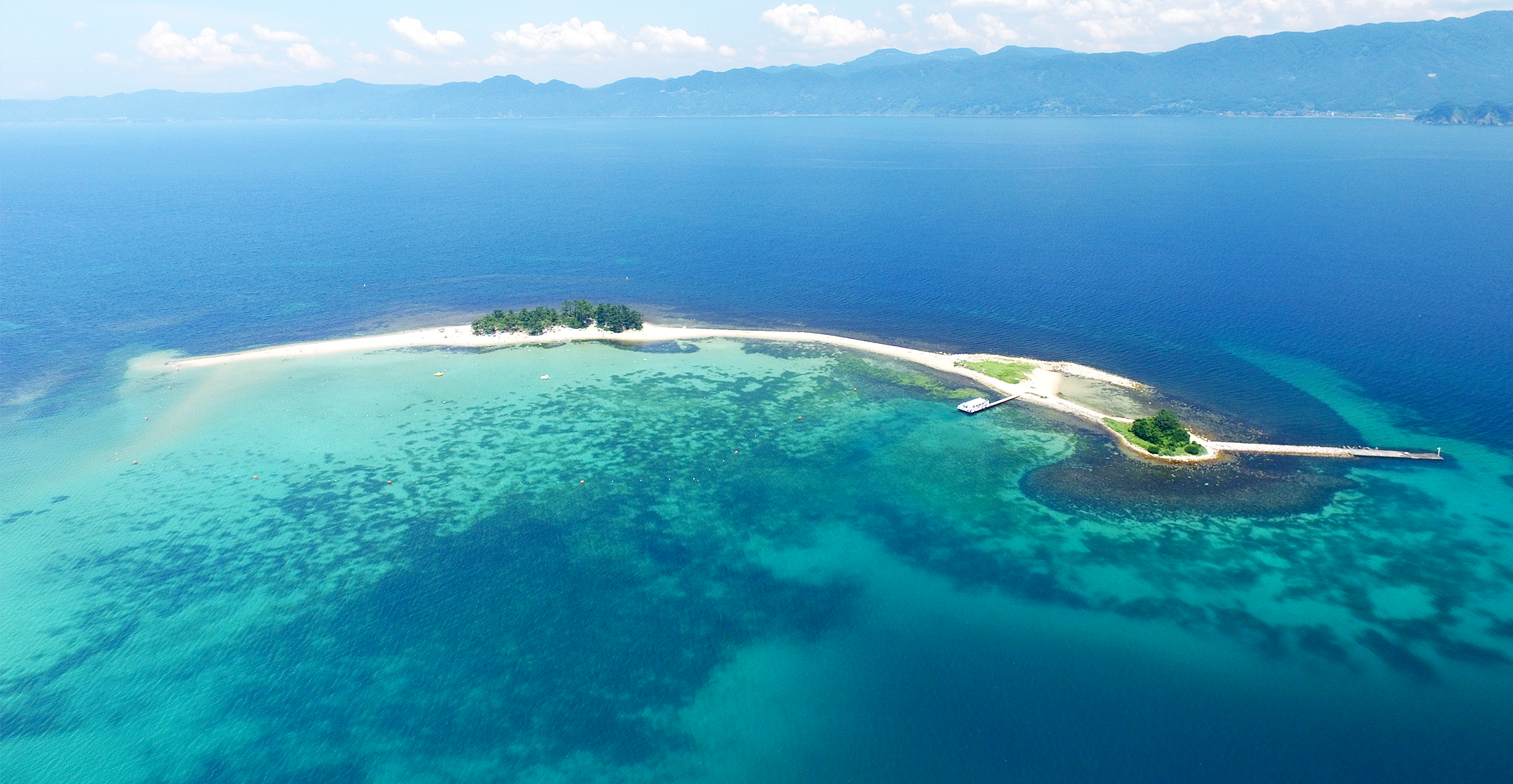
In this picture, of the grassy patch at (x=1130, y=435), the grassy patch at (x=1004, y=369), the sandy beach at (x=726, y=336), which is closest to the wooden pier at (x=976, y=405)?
the sandy beach at (x=726, y=336)

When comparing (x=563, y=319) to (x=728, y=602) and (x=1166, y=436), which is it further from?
(x=1166, y=436)

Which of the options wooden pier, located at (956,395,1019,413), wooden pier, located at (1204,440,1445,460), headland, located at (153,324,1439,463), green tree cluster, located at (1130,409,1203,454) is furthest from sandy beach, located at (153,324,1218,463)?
wooden pier, located at (1204,440,1445,460)

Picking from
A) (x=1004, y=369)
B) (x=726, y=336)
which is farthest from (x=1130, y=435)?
(x=726, y=336)

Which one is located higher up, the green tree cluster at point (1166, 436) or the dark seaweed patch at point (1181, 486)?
the green tree cluster at point (1166, 436)

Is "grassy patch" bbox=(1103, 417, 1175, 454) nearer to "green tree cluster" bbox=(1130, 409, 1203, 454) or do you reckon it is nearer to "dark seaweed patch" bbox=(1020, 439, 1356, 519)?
"green tree cluster" bbox=(1130, 409, 1203, 454)

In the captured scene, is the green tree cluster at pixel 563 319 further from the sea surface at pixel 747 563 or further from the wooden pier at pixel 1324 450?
the wooden pier at pixel 1324 450
